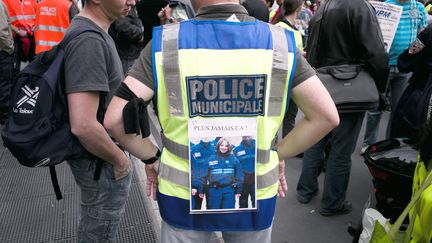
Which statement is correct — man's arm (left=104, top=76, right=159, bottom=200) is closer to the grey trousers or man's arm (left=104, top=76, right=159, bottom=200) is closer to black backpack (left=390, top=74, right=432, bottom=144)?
the grey trousers

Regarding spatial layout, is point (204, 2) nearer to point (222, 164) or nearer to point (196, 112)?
point (196, 112)

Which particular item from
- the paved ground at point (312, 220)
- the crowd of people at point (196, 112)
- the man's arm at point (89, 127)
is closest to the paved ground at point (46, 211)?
the crowd of people at point (196, 112)

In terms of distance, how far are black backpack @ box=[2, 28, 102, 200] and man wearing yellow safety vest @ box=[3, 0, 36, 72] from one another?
4.40 meters

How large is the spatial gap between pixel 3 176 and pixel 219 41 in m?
3.45

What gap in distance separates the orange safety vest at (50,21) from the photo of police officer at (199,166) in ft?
13.2

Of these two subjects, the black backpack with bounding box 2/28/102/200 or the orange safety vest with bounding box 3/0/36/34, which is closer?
the black backpack with bounding box 2/28/102/200

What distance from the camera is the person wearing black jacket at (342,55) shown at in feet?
9.30

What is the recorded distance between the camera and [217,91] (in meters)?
1.32

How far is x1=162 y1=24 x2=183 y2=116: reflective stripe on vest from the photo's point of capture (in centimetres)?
130

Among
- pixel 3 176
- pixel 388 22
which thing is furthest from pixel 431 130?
pixel 3 176

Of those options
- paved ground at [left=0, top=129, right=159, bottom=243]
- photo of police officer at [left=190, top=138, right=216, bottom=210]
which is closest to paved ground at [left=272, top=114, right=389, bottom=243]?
paved ground at [left=0, top=129, right=159, bottom=243]

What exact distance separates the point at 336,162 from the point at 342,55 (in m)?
0.88

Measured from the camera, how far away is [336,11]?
2.92 m

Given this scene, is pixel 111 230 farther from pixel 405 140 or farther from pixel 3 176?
pixel 3 176
